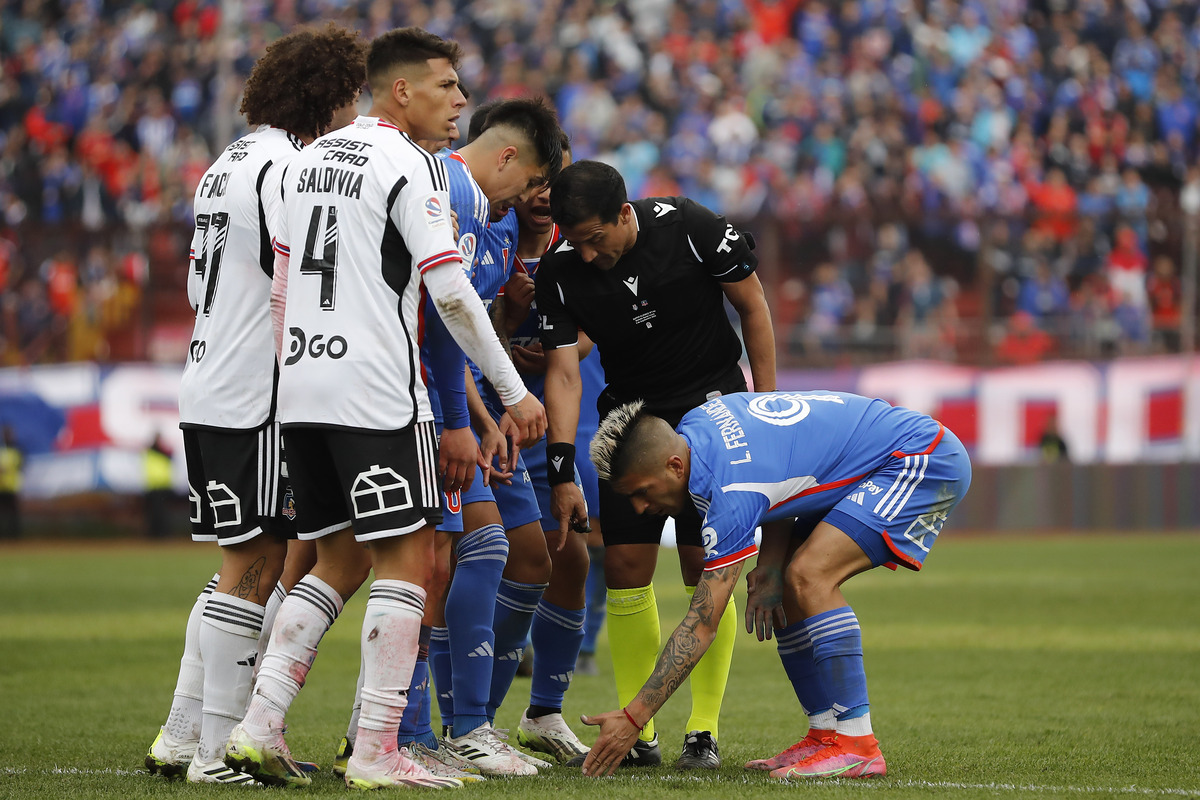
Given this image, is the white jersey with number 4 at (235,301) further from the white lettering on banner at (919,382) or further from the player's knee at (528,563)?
the white lettering on banner at (919,382)

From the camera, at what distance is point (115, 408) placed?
1866cm

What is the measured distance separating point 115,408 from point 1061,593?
1259cm

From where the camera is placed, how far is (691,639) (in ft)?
15.5

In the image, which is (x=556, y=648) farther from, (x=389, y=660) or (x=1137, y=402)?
(x=1137, y=402)

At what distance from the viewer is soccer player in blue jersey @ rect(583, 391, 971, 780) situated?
477cm

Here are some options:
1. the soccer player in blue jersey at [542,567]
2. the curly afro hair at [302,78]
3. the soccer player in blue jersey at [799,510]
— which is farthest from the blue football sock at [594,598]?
the curly afro hair at [302,78]

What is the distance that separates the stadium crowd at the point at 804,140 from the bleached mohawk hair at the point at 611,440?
13251 mm

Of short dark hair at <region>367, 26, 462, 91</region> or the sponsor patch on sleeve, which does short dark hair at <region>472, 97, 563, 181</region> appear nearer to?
short dark hair at <region>367, 26, 462, 91</region>

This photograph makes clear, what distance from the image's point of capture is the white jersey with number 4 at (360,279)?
4449 millimetres

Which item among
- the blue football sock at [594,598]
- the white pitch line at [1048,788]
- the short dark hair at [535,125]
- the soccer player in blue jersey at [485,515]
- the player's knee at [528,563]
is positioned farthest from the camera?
the blue football sock at [594,598]

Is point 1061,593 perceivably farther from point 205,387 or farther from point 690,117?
point 690,117

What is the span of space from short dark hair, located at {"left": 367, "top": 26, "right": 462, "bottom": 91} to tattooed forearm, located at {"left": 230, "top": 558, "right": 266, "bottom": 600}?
1.78 meters

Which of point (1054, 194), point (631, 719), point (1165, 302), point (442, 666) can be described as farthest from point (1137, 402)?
point (631, 719)

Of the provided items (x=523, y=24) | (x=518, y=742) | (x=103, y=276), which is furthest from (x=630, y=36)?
(x=518, y=742)
